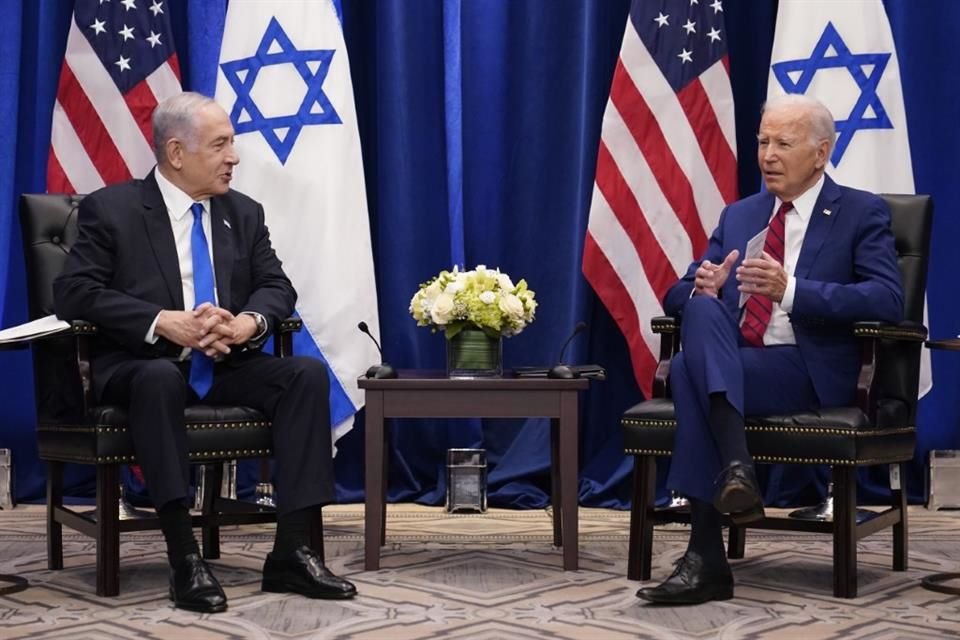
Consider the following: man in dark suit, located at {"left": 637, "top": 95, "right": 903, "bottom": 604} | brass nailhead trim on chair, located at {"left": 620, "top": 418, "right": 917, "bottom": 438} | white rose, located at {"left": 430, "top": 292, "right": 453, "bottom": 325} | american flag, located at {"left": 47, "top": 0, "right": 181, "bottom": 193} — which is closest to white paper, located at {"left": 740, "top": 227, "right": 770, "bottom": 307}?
man in dark suit, located at {"left": 637, "top": 95, "right": 903, "bottom": 604}

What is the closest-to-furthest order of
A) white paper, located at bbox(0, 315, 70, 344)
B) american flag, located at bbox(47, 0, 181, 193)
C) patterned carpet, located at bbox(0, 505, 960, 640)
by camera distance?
patterned carpet, located at bbox(0, 505, 960, 640) < white paper, located at bbox(0, 315, 70, 344) < american flag, located at bbox(47, 0, 181, 193)

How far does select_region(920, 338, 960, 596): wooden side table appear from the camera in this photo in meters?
3.27

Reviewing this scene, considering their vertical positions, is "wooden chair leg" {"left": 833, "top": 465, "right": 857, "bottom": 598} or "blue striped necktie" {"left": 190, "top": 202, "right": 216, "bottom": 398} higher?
"blue striped necktie" {"left": 190, "top": 202, "right": 216, "bottom": 398}

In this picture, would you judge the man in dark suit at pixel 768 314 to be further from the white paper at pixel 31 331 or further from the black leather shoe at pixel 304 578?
the white paper at pixel 31 331

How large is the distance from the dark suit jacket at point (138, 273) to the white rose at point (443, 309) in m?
0.42

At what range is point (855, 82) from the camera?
4648 millimetres

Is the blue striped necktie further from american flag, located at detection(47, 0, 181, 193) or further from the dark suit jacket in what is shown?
american flag, located at detection(47, 0, 181, 193)

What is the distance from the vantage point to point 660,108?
4.81 m

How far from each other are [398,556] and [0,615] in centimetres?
119

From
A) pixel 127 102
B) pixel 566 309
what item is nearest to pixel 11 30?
pixel 127 102

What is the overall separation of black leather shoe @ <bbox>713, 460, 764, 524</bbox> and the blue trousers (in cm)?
4

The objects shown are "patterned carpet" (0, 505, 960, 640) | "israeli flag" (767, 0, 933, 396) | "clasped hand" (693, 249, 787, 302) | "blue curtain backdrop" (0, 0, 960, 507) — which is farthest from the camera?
"blue curtain backdrop" (0, 0, 960, 507)

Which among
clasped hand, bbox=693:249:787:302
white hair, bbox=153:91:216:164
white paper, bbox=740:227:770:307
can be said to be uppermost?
white hair, bbox=153:91:216:164

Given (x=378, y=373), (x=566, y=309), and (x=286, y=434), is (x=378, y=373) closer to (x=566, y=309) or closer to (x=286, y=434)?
(x=286, y=434)
